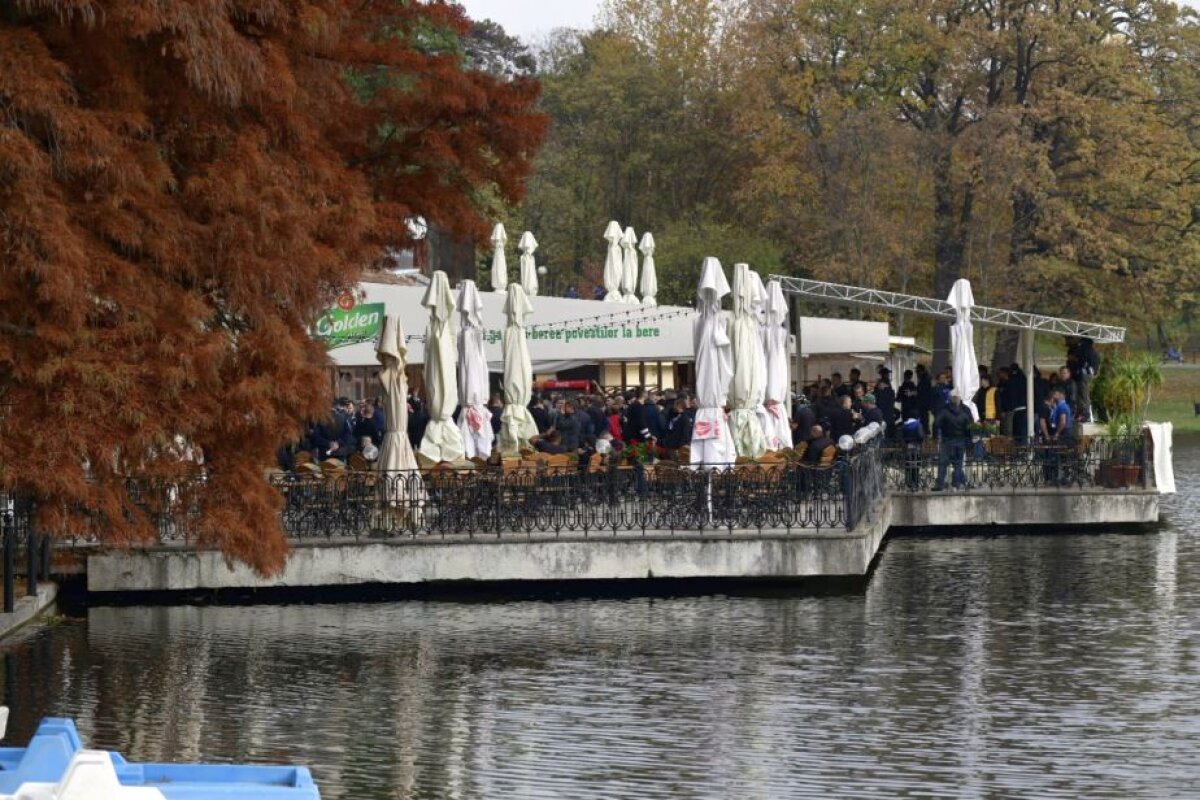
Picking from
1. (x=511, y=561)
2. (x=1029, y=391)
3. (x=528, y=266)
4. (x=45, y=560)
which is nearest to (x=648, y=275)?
(x=528, y=266)

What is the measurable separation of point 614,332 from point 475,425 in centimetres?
1493

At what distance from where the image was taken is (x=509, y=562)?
81.3ft

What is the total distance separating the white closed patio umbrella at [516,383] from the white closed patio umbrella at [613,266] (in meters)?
17.4

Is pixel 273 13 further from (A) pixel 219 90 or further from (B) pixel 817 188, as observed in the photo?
(B) pixel 817 188

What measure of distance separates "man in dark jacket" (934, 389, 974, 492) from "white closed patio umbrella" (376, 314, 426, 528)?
854 cm

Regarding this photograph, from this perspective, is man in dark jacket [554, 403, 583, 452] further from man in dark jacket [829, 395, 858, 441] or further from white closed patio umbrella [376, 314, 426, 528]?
white closed patio umbrella [376, 314, 426, 528]

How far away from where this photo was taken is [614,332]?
159 ft

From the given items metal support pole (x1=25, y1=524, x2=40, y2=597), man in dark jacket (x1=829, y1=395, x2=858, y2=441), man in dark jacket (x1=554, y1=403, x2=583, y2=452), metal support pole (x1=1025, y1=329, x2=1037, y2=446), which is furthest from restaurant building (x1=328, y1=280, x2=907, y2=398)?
metal support pole (x1=25, y1=524, x2=40, y2=597)

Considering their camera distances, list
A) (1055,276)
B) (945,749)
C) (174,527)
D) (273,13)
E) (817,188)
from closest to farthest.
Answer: (945,749) → (273,13) → (174,527) → (1055,276) → (817,188)

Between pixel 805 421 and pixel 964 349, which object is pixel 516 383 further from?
pixel 964 349

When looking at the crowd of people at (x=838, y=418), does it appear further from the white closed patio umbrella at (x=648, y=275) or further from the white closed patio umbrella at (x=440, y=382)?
the white closed patio umbrella at (x=648, y=275)

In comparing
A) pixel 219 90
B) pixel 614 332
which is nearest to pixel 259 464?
pixel 219 90

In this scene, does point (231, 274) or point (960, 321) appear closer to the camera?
point (231, 274)

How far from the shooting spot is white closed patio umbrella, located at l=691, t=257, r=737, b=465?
28.4 meters
